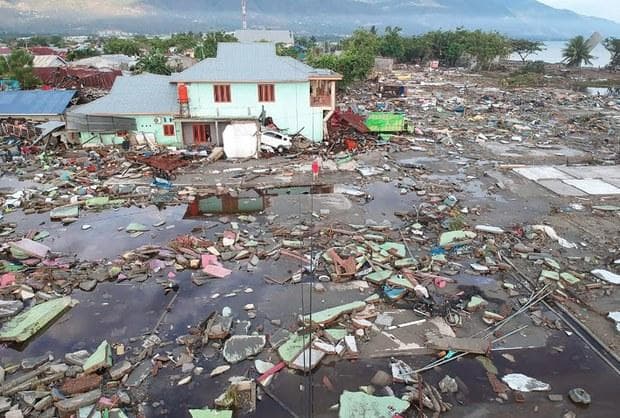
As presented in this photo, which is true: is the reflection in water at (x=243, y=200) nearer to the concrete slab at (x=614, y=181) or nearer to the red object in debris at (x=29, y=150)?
the red object in debris at (x=29, y=150)

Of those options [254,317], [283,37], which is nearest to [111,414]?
[254,317]

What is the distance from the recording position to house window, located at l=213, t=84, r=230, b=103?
2305cm

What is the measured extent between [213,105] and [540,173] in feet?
53.5

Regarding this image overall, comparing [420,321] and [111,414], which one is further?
[420,321]

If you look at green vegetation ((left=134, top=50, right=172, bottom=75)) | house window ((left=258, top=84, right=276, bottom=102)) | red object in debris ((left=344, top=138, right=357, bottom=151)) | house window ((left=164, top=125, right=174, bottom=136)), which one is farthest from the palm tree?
house window ((left=164, top=125, right=174, bottom=136))

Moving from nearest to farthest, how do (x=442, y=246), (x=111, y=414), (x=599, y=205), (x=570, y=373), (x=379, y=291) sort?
(x=111, y=414), (x=570, y=373), (x=379, y=291), (x=442, y=246), (x=599, y=205)

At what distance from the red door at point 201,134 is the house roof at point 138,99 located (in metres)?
1.50

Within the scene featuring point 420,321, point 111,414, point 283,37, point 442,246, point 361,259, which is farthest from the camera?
point 283,37

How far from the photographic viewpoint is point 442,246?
1330 cm

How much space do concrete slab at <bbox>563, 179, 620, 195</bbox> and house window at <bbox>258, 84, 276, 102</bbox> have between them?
1459cm

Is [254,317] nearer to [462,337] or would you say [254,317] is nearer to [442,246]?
[462,337]

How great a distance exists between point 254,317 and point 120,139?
57.2ft

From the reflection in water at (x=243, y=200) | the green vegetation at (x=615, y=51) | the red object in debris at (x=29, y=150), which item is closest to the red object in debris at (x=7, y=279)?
the reflection in water at (x=243, y=200)

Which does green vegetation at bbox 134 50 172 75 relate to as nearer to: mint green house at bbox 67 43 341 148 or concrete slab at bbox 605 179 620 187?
mint green house at bbox 67 43 341 148
